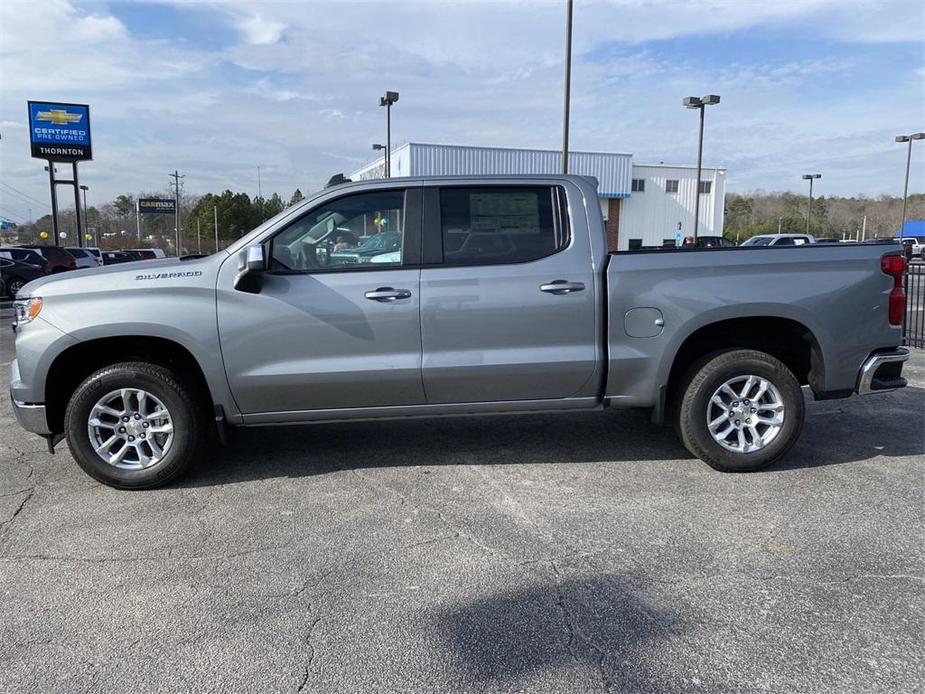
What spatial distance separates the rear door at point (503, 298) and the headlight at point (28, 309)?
7.87 feet

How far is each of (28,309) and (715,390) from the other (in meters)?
4.46

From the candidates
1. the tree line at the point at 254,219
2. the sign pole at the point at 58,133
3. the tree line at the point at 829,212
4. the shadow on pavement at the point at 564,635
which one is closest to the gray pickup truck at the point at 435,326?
the shadow on pavement at the point at 564,635

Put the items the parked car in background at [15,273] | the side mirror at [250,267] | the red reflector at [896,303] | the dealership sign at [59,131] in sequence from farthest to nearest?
the dealership sign at [59,131], the parked car in background at [15,273], the red reflector at [896,303], the side mirror at [250,267]

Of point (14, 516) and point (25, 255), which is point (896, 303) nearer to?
point (14, 516)

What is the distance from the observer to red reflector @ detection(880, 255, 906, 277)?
477 cm

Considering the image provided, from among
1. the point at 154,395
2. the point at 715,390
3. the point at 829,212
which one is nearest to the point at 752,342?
the point at 715,390

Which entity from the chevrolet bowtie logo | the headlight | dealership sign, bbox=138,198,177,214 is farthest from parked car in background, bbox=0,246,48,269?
dealership sign, bbox=138,198,177,214

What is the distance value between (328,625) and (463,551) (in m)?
0.91

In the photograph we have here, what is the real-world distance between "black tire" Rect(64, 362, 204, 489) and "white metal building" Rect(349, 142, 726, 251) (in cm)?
3945

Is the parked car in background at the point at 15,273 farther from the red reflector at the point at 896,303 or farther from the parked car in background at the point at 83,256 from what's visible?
the red reflector at the point at 896,303

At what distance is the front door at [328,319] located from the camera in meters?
4.53

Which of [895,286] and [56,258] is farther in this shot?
[56,258]

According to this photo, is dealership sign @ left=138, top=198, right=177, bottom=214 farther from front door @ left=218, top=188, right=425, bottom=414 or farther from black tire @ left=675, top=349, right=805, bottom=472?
black tire @ left=675, top=349, right=805, bottom=472

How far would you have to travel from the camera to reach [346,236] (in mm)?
4699
